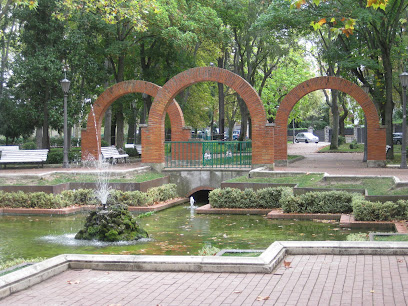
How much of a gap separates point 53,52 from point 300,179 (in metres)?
15.4

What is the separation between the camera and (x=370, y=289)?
6.54m

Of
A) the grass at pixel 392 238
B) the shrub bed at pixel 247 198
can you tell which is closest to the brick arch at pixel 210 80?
the shrub bed at pixel 247 198

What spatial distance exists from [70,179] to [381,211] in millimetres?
11180

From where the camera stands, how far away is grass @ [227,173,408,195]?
1485 centimetres

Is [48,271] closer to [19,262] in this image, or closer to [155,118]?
[19,262]

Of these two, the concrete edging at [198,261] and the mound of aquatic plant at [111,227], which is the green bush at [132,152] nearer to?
the mound of aquatic plant at [111,227]

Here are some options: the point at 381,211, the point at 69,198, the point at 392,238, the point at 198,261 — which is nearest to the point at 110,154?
the point at 69,198

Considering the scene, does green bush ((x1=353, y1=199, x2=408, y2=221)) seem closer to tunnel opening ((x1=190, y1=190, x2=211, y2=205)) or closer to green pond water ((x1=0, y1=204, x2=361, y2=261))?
green pond water ((x1=0, y1=204, x2=361, y2=261))

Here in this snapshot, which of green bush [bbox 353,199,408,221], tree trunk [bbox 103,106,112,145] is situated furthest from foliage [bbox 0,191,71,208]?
tree trunk [bbox 103,106,112,145]

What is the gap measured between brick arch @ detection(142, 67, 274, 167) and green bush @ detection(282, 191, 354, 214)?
6923 mm

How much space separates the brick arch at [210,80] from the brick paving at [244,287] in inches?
570

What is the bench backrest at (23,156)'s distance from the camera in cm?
2416

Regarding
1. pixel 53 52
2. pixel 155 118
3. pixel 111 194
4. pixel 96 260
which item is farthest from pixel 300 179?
pixel 53 52

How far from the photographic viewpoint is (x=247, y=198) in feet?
56.6
